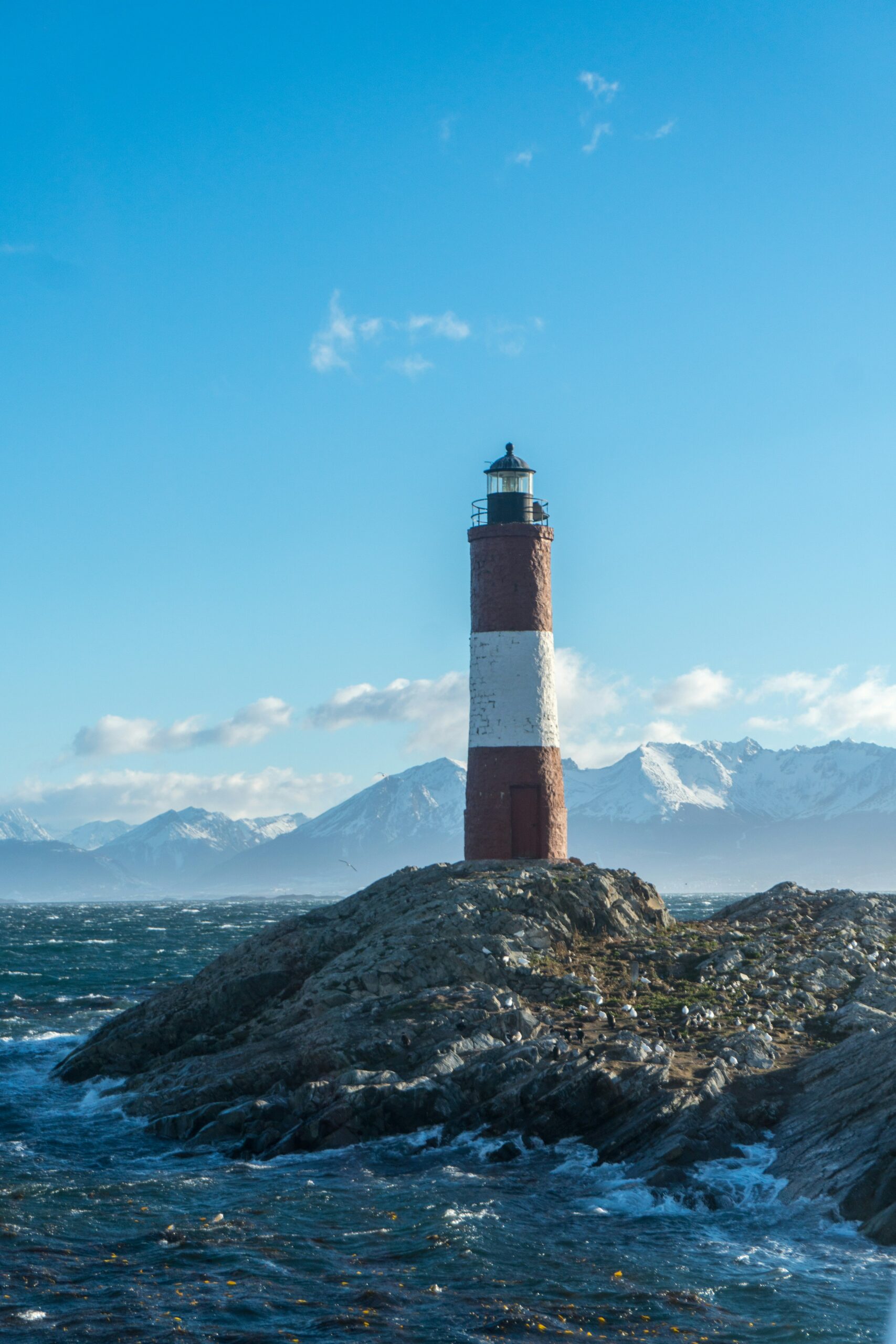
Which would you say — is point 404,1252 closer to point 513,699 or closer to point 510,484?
point 513,699

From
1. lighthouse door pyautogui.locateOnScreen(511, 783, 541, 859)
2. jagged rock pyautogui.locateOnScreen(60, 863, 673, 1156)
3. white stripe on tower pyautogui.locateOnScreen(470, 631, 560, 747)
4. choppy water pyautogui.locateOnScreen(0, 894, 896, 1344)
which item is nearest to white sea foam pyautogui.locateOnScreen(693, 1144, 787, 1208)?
choppy water pyautogui.locateOnScreen(0, 894, 896, 1344)

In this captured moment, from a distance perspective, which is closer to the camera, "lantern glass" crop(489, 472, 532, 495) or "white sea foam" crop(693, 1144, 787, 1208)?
"white sea foam" crop(693, 1144, 787, 1208)

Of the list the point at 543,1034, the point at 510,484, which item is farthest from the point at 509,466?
the point at 543,1034

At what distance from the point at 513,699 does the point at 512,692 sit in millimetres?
247

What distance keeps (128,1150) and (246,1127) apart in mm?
2475

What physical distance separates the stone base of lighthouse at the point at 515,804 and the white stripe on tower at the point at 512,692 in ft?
1.45

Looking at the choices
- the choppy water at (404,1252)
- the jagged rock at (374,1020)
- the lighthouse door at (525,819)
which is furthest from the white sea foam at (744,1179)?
the lighthouse door at (525,819)

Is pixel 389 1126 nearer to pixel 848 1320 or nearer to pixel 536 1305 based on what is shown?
pixel 536 1305

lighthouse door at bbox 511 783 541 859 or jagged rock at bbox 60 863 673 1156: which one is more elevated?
lighthouse door at bbox 511 783 541 859

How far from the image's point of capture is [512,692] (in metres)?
44.1

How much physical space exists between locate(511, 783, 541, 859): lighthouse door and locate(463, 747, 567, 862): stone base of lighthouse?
18 millimetres

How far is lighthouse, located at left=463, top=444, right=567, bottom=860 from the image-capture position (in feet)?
144

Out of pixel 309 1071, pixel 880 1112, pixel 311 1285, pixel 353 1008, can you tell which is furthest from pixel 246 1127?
pixel 880 1112

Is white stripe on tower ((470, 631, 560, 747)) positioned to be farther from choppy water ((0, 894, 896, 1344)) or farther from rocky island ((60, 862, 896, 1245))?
choppy water ((0, 894, 896, 1344))
